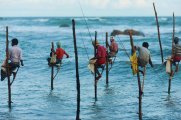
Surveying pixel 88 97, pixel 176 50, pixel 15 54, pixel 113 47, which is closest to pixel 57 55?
pixel 88 97

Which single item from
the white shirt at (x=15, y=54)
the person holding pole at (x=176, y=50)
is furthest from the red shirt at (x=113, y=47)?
the white shirt at (x=15, y=54)

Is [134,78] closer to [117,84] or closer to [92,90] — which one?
[117,84]

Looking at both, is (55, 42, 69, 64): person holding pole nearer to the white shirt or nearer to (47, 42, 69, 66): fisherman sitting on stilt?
(47, 42, 69, 66): fisherman sitting on stilt

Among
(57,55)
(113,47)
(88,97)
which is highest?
(113,47)

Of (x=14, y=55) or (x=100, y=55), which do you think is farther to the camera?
(x=100, y=55)

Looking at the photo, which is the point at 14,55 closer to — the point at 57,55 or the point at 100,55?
the point at 100,55

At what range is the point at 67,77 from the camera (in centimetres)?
2664

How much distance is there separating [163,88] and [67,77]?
6.15 meters

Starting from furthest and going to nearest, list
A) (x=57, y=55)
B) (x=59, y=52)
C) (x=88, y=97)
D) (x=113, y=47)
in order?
(x=113, y=47) < (x=57, y=55) < (x=59, y=52) < (x=88, y=97)

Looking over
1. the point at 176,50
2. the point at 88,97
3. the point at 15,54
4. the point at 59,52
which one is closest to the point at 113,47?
the point at 59,52

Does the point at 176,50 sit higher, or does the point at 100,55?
the point at 176,50

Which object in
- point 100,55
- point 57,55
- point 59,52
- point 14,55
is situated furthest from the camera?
point 57,55

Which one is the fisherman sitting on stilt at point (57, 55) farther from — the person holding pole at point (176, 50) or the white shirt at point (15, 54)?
the person holding pole at point (176, 50)

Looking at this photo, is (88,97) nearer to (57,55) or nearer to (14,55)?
(57,55)
